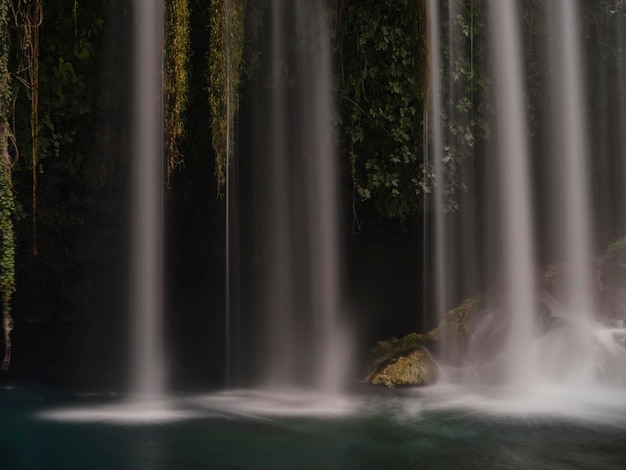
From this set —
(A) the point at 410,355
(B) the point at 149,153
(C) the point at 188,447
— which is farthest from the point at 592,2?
(C) the point at 188,447

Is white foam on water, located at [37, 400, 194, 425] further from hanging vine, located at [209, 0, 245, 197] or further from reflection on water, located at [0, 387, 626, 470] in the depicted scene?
hanging vine, located at [209, 0, 245, 197]

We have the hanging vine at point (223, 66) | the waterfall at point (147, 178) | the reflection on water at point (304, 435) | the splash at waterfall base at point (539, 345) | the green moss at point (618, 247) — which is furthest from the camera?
the green moss at point (618, 247)

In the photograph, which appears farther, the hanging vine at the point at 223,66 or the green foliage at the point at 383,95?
the green foliage at the point at 383,95

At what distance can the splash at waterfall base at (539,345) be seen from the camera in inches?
454

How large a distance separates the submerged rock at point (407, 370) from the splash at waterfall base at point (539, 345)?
0.01 meters

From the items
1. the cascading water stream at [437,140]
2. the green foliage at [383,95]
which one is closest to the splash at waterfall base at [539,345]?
the cascading water stream at [437,140]

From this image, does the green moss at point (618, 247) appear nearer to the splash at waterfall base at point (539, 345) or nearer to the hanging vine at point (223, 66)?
the splash at waterfall base at point (539, 345)

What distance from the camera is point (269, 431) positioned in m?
8.76

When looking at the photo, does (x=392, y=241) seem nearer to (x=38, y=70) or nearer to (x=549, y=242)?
(x=549, y=242)

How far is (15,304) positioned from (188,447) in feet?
32.3

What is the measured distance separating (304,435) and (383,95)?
244 inches

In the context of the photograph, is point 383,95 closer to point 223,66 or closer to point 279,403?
point 223,66

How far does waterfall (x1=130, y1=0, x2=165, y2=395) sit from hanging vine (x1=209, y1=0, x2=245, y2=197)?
0.72 metres

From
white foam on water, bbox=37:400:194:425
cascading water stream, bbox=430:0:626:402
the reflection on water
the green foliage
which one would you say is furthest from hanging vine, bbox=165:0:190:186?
cascading water stream, bbox=430:0:626:402
